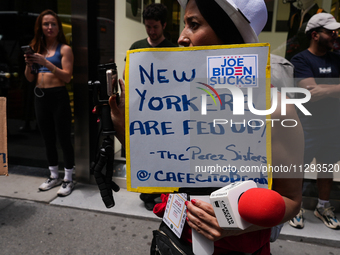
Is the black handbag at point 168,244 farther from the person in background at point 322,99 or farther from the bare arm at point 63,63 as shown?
the bare arm at point 63,63

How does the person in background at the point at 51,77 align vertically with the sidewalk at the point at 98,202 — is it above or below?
above

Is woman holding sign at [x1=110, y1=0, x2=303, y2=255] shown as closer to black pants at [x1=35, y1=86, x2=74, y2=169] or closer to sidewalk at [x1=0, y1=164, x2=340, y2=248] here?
sidewalk at [x1=0, y1=164, x2=340, y2=248]

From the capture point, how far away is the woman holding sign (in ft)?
3.57

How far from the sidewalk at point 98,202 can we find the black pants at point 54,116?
0.45m

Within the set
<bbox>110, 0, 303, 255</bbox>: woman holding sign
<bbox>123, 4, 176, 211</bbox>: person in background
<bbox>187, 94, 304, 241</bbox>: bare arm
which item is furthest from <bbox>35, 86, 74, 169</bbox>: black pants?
<bbox>187, 94, 304, 241</bbox>: bare arm

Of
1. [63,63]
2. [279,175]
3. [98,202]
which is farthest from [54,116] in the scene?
[279,175]

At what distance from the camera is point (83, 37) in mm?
3906

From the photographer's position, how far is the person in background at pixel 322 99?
3.14 meters

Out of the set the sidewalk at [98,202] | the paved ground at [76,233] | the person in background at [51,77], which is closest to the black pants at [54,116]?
the person in background at [51,77]

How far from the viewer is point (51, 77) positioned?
3.65m

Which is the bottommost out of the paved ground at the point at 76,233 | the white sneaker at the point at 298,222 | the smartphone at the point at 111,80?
the paved ground at the point at 76,233

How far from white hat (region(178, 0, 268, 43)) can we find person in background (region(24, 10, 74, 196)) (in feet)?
9.79

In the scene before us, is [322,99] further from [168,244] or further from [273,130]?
[168,244]

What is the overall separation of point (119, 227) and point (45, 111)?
174 cm
